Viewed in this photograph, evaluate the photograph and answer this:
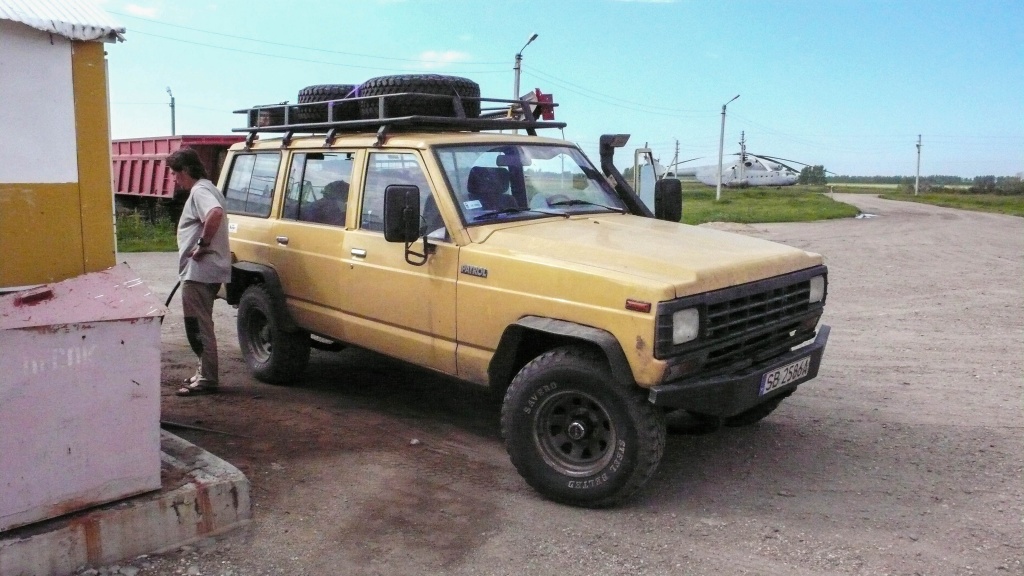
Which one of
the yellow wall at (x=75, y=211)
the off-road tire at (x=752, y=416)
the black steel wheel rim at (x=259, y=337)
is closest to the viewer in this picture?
the yellow wall at (x=75, y=211)

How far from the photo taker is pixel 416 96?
18.1 feet

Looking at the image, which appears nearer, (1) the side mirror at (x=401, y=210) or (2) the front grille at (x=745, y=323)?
(2) the front grille at (x=745, y=323)

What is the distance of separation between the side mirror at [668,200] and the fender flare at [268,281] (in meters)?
2.79

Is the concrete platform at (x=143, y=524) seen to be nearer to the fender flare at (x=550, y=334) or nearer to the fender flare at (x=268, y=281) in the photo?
the fender flare at (x=550, y=334)

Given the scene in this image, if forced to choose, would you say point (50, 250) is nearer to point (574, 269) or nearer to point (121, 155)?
point (574, 269)

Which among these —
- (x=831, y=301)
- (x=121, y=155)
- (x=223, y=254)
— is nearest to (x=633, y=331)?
(x=223, y=254)

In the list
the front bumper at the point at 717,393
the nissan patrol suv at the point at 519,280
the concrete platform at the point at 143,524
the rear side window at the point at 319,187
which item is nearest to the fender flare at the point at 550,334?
the nissan patrol suv at the point at 519,280

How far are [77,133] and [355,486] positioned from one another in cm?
227

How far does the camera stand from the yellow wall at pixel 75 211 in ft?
13.0

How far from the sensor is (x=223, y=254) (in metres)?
6.02

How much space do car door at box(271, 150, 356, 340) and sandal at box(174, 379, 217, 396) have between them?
853mm

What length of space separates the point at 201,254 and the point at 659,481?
11.6ft

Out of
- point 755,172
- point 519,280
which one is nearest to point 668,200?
point 519,280

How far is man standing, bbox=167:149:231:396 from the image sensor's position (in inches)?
232
